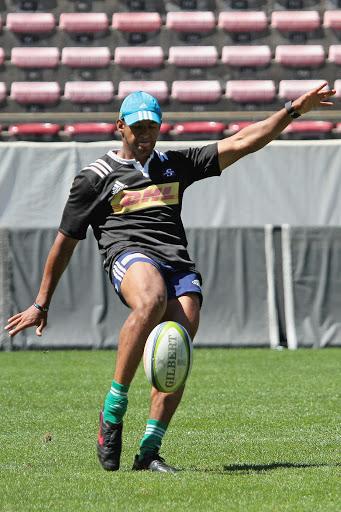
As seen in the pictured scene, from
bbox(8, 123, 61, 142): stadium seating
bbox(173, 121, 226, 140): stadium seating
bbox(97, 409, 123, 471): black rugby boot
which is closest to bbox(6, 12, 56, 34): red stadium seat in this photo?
bbox(8, 123, 61, 142): stadium seating

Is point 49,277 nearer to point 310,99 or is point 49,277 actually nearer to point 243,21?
point 310,99

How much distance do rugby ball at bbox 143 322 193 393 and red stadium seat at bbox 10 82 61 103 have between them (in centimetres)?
1291

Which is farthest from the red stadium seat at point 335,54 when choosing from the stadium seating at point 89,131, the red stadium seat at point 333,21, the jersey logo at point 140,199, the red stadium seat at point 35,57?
the jersey logo at point 140,199

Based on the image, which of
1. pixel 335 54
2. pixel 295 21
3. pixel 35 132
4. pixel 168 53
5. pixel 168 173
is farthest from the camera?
pixel 295 21

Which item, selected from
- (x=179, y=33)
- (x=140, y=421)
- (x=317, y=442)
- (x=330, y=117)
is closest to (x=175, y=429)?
(x=140, y=421)

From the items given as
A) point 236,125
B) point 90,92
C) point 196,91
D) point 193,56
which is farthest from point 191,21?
point 236,125

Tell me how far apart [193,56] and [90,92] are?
2.27 metres

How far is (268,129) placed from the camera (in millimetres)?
4551

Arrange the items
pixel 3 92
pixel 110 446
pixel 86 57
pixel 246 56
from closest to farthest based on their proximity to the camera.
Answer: pixel 110 446
pixel 3 92
pixel 86 57
pixel 246 56

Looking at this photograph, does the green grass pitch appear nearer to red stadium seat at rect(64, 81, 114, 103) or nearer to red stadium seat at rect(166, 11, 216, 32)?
red stadium seat at rect(64, 81, 114, 103)

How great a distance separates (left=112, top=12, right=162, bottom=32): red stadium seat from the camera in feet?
57.0

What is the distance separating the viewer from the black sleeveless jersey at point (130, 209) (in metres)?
4.51

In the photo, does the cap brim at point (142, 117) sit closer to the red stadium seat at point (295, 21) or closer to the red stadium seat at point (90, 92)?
the red stadium seat at point (90, 92)

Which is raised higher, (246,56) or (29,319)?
(246,56)
